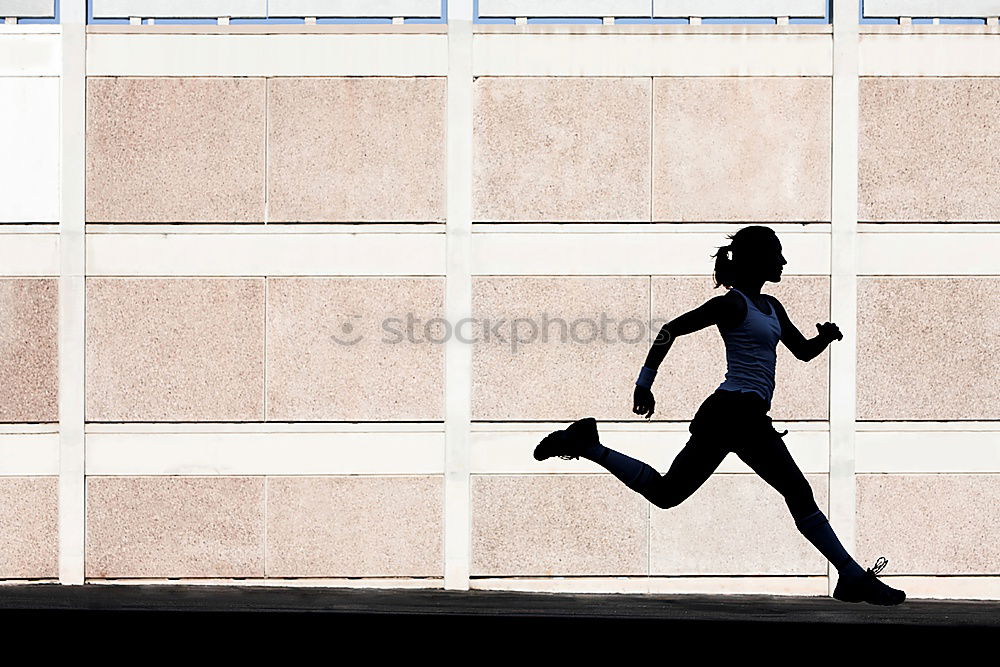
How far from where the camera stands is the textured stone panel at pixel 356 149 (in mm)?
11367

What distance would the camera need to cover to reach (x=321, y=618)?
8484 millimetres

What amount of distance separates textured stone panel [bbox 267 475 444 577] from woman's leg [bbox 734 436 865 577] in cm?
365

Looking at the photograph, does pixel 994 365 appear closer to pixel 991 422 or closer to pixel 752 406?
pixel 991 422

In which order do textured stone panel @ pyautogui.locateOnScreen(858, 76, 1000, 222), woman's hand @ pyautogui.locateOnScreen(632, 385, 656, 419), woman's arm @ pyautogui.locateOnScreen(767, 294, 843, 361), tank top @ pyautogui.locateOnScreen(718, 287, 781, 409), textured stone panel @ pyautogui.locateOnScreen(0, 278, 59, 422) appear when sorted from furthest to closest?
textured stone panel @ pyautogui.locateOnScreen(0, 278, 59, 422) < textured stone panel @ pyautogui.locateOnScreen(858, 76, 1000, 222) < woman's arm @ pyautogui.locateOnScreen(767, 294, 843, 361) < tank top @ pyautogui.locateOnScreen(718, 287, 781, 409) < woman's hand @ pyautogui.locateOnScreen(632, 385, 656, 419)

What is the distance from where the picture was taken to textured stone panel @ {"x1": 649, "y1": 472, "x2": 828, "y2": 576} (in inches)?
452

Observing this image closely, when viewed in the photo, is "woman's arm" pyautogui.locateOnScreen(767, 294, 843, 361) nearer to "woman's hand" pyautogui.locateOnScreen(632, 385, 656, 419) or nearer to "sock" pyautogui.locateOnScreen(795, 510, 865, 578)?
"sock" pyautogui.locateOnScreen(795, 510, 865, 578)

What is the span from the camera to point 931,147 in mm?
11352

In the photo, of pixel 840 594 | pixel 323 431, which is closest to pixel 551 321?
pixel 323 431

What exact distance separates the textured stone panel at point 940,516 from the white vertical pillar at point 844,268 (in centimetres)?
19

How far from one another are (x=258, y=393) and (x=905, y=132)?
5.79 metres
